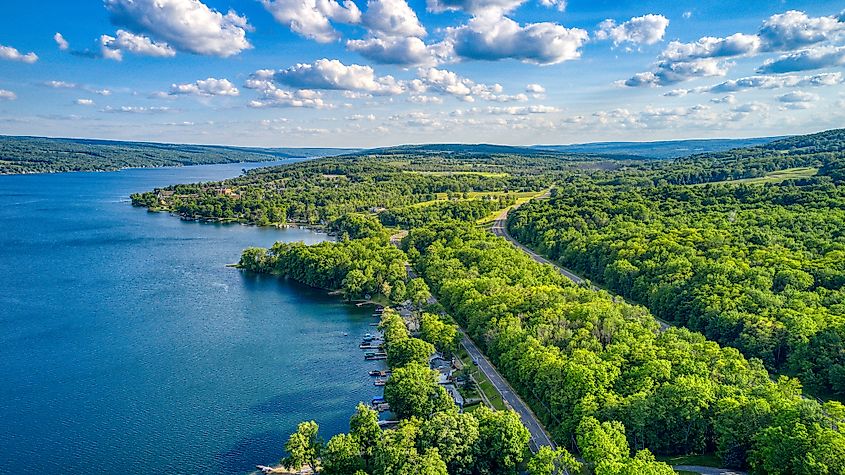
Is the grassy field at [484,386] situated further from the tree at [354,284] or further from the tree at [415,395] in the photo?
the tree at [354,284]

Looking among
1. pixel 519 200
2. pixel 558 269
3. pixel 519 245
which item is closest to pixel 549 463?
pixel 558 269

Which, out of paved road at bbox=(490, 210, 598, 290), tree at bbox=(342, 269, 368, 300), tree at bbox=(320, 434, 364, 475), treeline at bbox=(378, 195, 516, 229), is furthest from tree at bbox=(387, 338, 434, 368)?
treeline at bbox=(378, 195, 516, 229)

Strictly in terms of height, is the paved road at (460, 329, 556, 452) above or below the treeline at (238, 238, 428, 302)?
below

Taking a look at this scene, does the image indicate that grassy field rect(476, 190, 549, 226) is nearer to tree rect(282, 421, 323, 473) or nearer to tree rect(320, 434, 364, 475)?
tree rect(282, 421, 323, 473)

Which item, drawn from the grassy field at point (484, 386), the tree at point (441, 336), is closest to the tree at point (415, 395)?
the grassy field at point (484, 386)

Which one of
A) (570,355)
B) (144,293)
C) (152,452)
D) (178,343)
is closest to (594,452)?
(570,355)

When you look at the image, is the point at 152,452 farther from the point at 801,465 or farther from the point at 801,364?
the point at 801,364

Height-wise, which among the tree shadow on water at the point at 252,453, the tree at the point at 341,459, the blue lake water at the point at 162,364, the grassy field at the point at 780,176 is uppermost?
the grassy field at the point at 780,176
